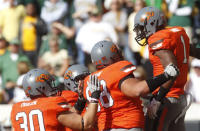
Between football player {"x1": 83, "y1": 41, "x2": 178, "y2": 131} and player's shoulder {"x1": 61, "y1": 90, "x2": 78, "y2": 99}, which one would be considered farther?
player's shoulder {"x1": 61, "y1": 90, "x2": 78, "y2": 99}

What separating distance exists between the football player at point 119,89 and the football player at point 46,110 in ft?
0.51

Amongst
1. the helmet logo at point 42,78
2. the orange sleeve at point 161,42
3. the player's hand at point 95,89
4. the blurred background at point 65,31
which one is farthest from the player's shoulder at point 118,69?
the blurred background at point 65,31

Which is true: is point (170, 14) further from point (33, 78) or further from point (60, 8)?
point (33, 78)

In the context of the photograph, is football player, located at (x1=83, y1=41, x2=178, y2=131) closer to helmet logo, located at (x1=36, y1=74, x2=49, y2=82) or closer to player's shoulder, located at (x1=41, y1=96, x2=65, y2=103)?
player's shoulder, located at (x1=41, y1=96, x2=65, y2=103)

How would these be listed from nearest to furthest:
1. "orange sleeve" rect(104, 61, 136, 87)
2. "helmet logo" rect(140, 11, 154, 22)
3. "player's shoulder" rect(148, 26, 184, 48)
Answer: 1. "orange sleeve" rect(104, 61, 136, 87)
2. "player's shoulder" rect(148, 26, 184, 48)
3. "helmet logo" rect(140, 11, 154, 22)

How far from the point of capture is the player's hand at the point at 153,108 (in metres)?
4.80

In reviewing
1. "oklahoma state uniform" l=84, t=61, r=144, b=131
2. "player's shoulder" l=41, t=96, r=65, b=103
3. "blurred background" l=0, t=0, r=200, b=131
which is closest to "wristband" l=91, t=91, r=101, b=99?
"oklahoma state uniform" l=84, t=61, r=144, b=131

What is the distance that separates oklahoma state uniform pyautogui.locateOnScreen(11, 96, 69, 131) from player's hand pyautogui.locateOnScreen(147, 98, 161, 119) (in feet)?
2.94

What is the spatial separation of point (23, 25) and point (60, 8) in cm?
87

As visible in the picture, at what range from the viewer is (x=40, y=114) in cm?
453

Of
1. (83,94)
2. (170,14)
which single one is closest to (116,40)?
Answer: (170,14)

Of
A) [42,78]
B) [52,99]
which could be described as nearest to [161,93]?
[52,99]

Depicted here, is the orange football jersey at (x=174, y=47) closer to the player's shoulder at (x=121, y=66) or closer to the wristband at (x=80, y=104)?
the player's shoulder at (x=121, y=66)

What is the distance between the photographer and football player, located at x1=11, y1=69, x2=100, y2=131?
448 cm
